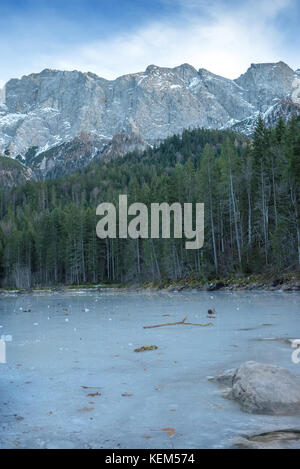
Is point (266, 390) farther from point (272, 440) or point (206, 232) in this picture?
point (206, 232)

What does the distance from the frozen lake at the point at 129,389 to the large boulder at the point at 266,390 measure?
0.18 meters

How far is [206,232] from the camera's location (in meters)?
47.3

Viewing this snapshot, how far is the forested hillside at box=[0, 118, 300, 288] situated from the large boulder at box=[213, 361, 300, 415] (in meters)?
27.6

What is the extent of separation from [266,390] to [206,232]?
42.6 metres

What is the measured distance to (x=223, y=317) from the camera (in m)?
15.6

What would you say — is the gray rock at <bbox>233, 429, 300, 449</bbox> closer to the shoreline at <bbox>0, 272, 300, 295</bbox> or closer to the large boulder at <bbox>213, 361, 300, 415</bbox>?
the large boulder at <bbox>213, 361, 300, 415</bbox>

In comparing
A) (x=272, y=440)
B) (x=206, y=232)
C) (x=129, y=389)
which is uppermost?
(x=206, y=232)

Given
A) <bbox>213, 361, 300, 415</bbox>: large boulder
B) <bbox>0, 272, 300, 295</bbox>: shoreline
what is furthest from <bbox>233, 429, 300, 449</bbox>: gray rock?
<bbox>0, 272, 300, 295</bbox>: shoreline

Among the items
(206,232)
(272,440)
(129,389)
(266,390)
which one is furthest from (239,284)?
(272,440)

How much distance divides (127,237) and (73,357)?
57181 millimetres

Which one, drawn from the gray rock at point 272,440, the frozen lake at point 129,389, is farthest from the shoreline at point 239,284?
the gray rock at point 272,440

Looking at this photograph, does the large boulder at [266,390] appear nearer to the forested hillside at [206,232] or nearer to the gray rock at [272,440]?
the gray rock at [272,440]

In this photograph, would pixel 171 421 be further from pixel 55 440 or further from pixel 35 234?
pixel 35 234

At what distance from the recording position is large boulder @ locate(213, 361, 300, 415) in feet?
15.9
